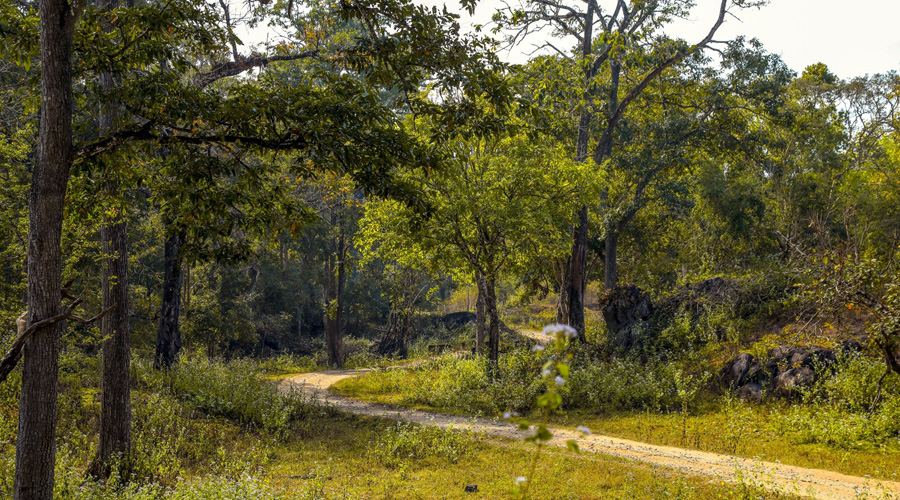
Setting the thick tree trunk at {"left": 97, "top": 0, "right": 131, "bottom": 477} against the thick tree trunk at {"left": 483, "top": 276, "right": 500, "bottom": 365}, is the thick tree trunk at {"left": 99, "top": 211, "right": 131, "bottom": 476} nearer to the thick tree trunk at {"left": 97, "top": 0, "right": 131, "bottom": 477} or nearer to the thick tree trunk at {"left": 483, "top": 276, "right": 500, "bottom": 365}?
the thick tree trunk at {"left": 97, "top": 0, "right": 131, "bottom": 477}

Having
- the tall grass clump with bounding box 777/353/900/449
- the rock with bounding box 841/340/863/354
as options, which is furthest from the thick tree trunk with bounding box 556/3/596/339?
the tall grass clump with bounding box 777/353/900/449

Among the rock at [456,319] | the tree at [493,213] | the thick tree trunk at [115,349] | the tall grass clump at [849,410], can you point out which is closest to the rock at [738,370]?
the tall grass clump at [849,410]

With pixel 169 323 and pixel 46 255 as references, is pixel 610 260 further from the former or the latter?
pixel 46 255

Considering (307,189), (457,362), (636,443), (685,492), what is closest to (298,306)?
(307,189)

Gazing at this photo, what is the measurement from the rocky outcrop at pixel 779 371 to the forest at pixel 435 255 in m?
0.07

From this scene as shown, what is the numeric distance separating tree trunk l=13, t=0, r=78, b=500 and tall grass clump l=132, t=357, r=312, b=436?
701cm

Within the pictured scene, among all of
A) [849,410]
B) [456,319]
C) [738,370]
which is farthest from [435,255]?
[456,319]

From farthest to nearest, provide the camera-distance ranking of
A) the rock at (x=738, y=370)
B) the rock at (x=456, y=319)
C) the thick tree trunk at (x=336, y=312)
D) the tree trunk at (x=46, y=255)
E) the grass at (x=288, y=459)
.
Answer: the rock at (x=456, y=319) < the thick tree trunk at (x=336, y=312) < the rock at (x=738, y=370) < the grass at (x=288, y=459) < the tree trunk at (x=46, y=255)

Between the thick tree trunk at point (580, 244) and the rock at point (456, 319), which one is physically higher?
the thick tree trunk at point (580, 244)

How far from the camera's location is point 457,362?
710 inches

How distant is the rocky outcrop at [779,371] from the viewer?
40.0 ft

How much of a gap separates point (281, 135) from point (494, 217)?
8.86 metres

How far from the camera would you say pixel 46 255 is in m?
4.72

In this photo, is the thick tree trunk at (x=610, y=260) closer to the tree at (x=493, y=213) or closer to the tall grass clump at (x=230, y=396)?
the tree at (x=493, y=213)
